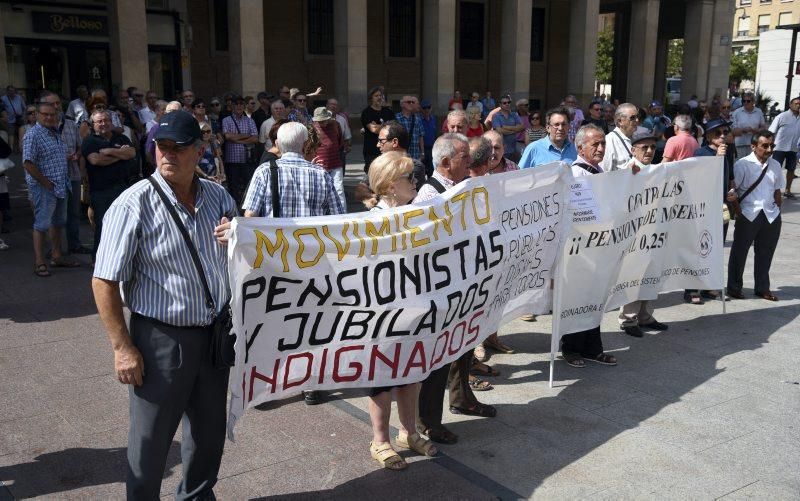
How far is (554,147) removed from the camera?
7.12 metres

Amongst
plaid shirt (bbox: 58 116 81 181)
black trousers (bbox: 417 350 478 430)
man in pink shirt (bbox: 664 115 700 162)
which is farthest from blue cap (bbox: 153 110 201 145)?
plaid shirt (bbox: 58 116 81 181)

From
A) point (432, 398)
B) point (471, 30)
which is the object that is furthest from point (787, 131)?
point (471, 30)

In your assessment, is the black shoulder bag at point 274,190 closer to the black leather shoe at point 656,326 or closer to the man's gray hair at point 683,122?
the black leather shoe at point 656,326

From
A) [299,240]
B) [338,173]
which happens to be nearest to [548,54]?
[338,173]

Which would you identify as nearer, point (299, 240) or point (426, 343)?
point (299, 240)

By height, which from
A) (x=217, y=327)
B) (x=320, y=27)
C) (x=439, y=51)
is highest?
(x=320, y=27)

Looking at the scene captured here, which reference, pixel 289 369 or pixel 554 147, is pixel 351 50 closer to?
pixel 554 147

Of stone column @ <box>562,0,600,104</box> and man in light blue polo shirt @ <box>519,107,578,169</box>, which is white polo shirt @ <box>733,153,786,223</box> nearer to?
man in light blue polo shirt @ <box>519,107,578,169</box>

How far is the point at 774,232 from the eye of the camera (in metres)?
8.11

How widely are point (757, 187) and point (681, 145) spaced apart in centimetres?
112

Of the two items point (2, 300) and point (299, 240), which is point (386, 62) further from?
point (299, 240)

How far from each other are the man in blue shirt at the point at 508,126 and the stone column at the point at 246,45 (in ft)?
29.5

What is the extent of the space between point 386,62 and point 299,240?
2698cm

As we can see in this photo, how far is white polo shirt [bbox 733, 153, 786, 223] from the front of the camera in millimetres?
7977
